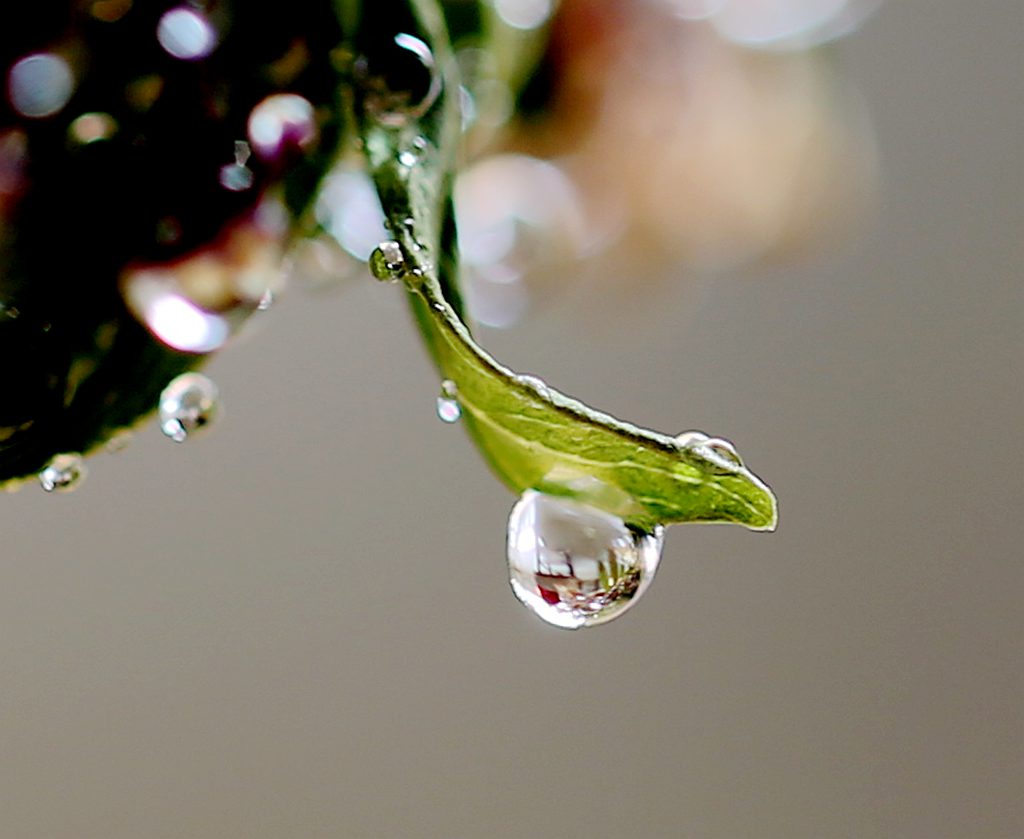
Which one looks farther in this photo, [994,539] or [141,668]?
→ [994,539]

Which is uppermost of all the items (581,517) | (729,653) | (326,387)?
(581,517)

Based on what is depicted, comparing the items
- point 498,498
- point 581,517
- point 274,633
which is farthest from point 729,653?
point 581,517

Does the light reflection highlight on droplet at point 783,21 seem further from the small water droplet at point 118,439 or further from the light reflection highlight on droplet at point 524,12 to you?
the small water droplet at point 118,439

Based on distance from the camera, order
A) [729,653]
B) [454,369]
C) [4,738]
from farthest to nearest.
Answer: [729,653] < [4,738] < [454,369]

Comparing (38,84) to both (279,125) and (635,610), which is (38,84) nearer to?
(279,125)

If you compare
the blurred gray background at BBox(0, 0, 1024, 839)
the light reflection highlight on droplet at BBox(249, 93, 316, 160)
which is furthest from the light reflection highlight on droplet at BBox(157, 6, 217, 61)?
the blurred gray background at BBox(0, 0, 1024, 839)

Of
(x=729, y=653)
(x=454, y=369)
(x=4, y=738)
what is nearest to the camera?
(x=454, y=369)

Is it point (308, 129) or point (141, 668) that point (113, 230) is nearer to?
point (308, 129)

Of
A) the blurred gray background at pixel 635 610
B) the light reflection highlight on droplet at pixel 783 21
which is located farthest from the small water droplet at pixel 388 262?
the blurred gray background at pixel 635 610
